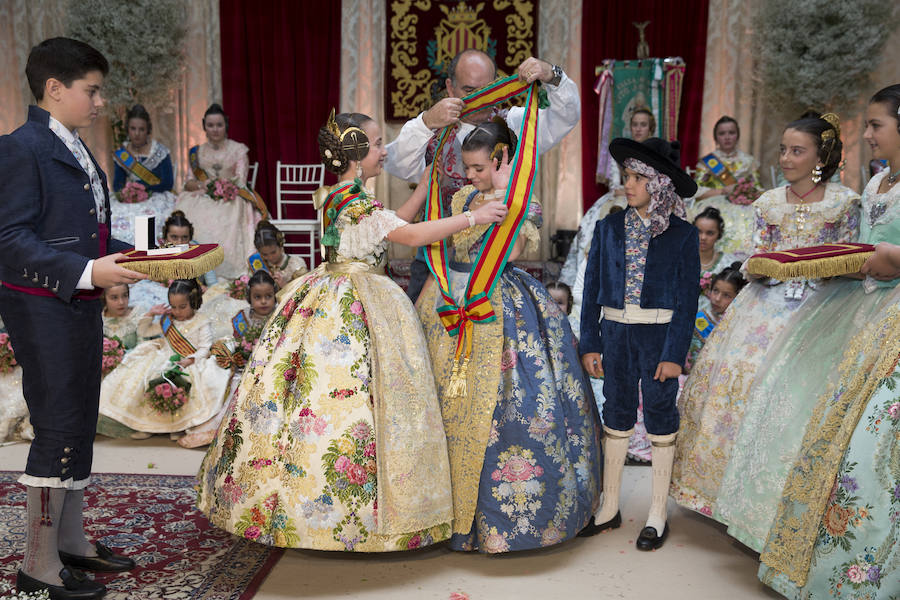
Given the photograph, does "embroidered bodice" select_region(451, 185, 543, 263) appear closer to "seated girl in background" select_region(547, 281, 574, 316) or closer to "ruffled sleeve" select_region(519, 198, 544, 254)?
"ruffled sleeve" select_region(519, 198, 544, 254)

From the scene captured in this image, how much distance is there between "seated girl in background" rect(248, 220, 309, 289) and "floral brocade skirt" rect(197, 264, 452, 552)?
10.8ft

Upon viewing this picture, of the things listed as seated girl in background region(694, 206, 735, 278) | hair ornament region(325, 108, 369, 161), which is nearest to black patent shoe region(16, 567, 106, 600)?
hair ornament region(325, 108, 369, 161)

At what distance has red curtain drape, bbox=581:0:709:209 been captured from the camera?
8.17 m

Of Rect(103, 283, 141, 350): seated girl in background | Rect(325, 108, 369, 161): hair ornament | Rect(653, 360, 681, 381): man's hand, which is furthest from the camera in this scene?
Rect(103, 283, 141, 350): seated girl in background

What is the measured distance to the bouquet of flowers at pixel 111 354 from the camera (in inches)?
199

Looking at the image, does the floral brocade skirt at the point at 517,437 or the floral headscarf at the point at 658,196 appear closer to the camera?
the floral brocade skirt at the point at 517,437

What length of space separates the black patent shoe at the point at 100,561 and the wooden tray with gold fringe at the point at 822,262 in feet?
8.35

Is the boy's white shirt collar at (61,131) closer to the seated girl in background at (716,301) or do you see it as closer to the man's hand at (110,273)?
the man's hand at (110,273)

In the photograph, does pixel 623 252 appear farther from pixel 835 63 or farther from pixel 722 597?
pixel 835 63

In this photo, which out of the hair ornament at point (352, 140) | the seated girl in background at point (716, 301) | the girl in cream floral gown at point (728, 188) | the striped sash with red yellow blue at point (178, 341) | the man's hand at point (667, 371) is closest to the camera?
the hair ornament at point (352, 140)

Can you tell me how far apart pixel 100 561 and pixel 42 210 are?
128 centimetres

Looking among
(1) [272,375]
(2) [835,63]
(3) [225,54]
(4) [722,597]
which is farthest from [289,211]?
Answer: (4) [722,597]

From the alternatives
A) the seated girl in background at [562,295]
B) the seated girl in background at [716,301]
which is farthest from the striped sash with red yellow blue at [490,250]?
the seated girl in background at [562,295]

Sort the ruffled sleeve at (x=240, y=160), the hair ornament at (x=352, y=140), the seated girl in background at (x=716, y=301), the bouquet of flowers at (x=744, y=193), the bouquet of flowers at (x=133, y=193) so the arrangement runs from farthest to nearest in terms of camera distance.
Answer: the ruffled sleeve at (x=240, y=160) → the bouquet of flowers at (x=133, y=193) → the bouquet of flowers at (x=744, y=193) → the seated girl in background at (x=716, y=301) → the hair ornament at (x=352, y=140)
